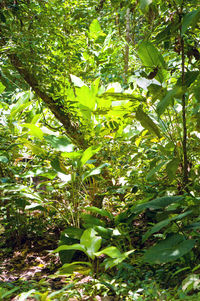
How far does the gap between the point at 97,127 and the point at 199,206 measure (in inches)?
38.4

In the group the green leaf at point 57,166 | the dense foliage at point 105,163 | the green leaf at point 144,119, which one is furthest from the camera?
the green leaf at point 57,166

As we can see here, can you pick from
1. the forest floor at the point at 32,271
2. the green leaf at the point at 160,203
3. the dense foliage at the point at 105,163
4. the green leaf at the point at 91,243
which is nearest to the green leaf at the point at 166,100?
the dense foliage at the point at 105,163

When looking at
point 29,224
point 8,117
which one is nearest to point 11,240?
point 29,224

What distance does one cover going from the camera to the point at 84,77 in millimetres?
2848

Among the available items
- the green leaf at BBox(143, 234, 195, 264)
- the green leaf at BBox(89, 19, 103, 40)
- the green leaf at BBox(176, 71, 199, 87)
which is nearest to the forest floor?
the green leaf at BBox(143, 234, 195, 264)

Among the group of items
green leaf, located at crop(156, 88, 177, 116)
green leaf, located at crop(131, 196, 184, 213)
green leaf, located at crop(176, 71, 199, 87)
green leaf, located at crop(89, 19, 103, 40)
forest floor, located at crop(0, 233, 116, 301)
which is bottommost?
forest floor, located at crop(0, 233, 116, 301)

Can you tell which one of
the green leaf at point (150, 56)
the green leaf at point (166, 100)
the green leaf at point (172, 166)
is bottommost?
the green leaf at point (172, 166)

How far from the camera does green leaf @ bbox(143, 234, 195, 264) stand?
39.9 inches

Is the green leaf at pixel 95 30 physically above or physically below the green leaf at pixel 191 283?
above

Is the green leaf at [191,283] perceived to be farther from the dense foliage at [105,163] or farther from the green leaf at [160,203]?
the green leaf at [160,203]

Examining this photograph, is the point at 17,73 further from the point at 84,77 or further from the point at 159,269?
the point at 159,269

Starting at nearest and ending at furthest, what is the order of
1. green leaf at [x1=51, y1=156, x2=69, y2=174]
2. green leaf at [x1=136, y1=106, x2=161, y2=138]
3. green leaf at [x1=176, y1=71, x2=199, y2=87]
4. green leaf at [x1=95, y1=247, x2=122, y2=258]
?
1. green leaf at [x1=95, y1=247, x2=122, y2=258]
2. green leaf at [x1=176, y1=71, x2=199, y2=87]
3. green leaf at [x1=136, y1=106, x2=161, y2=138]
4. green leaf at [x1=51, y1=156, x2=69, y2=174]

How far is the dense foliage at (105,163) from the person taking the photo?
1.28m

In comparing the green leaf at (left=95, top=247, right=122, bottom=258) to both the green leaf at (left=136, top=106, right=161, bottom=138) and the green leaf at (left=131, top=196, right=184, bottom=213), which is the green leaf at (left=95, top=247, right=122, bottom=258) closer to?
the green leaf at (left=131, top=196, right=184, bottom=213)
